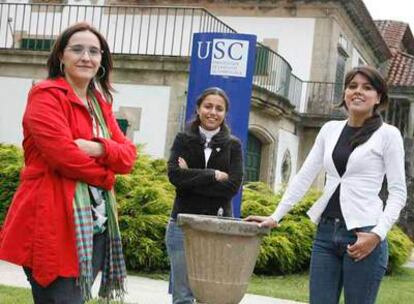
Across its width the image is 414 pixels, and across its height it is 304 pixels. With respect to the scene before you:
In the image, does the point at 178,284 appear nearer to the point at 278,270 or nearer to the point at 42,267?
the point at 42,267

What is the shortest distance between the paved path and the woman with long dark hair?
327 centimetres

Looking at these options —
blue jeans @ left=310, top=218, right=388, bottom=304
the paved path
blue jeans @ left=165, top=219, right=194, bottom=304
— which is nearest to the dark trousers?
blue jeans @ left=310, top=218, right=388, bottom=304

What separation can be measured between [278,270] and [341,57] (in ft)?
41.5

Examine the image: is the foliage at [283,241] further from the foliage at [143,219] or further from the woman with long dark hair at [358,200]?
the woman with long dark hair at [358,200]

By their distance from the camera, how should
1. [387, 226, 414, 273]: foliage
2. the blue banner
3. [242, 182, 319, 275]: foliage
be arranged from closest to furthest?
the blue banner, [242, 182, 319, 275]: foliage, [387, 226, 414, 273]: foliage

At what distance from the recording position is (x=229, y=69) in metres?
7.31

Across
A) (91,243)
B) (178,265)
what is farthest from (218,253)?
(91,243)

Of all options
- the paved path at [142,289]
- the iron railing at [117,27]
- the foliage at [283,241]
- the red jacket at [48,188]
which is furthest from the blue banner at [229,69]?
the iron railing at [117,27]

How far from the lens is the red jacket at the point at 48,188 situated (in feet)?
10.7

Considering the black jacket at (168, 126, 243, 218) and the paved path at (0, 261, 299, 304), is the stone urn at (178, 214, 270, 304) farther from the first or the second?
the paved path at (0, 261, 299, 304)

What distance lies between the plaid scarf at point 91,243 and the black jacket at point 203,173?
1228mm

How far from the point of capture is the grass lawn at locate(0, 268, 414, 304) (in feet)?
22.3

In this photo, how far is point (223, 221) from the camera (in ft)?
14.0

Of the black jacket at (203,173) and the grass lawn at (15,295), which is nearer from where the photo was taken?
the black jacket at (203,173)
